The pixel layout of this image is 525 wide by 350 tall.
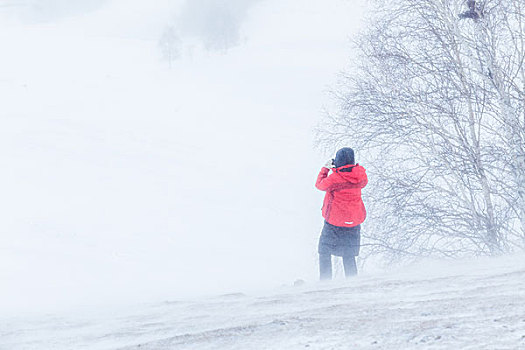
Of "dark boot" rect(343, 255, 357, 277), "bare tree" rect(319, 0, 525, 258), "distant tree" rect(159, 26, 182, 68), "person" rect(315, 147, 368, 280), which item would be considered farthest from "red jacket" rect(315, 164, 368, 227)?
"distant tree" rect(159, 26, 182, 68)

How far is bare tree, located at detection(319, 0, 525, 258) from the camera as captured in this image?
817 cm

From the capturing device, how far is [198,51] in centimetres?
6088

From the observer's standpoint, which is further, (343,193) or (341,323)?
(343,193)

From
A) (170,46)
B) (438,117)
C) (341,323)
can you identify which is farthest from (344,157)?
(170,46)

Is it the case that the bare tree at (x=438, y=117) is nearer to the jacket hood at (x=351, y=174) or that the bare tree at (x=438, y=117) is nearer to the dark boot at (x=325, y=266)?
the dark boot at (x=325, y=266)

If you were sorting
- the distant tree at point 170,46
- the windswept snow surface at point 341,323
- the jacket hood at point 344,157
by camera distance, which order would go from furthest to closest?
1. the distant tree at point 170,46
2. the jacket hood at point 344,157
3. the windswept snow surface at point 341,323

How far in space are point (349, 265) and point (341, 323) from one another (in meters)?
3.42

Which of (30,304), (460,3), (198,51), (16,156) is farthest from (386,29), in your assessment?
(198,51)

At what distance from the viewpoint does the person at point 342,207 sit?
5.12 m

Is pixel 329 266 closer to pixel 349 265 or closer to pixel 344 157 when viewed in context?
pixel 349 265

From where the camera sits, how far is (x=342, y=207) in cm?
531

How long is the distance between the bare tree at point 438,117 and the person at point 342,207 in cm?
370

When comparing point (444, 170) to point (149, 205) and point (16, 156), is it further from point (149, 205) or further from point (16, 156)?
point (16, 156)

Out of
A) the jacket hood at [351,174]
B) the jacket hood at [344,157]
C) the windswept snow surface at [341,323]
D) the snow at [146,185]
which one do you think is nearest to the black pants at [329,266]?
the jacket hood at [351,174]
